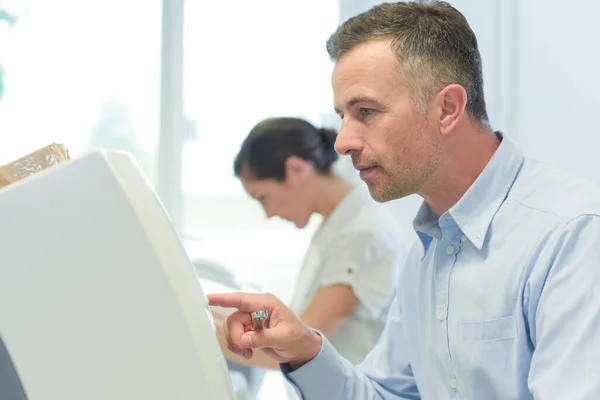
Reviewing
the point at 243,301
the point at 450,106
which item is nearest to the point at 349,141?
the point at 450,106

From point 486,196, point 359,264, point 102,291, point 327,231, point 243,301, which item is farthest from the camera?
point 327,231

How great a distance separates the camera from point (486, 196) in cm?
110

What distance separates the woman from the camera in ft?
5.87

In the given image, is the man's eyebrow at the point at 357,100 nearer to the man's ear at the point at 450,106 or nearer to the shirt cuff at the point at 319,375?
the man's ear at the point at 450,106

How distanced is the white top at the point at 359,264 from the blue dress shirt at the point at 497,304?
1.63ft

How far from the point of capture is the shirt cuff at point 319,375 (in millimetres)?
1132

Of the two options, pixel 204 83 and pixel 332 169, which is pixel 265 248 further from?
pixel 332 169

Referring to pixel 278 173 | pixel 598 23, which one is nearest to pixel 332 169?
pixel 278 173

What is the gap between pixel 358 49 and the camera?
3.84ft

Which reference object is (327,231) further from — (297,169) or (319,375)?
(319,375)

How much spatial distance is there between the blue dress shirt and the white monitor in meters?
0.47

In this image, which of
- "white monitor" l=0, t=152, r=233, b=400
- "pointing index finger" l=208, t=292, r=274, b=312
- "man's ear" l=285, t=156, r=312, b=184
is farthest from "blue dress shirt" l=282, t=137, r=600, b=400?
"man's ear" l=285, t=156, r=312, b=184

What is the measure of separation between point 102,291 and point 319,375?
63 centimetres

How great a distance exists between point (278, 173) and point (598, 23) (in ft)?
3.87
